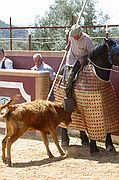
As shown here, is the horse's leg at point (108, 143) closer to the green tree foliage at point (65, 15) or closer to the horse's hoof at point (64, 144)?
the horse's hoof at point (64, 144)

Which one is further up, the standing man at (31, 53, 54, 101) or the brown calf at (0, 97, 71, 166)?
the standing man at (31, 53, 54, 101)

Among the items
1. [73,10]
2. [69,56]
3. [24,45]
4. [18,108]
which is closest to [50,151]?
[18,108]

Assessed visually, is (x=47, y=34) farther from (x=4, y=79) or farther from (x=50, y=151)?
(x=50, y=151)

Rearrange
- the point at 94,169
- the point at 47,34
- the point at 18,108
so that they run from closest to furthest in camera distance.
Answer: the point at 94,169, the point at 18,108, the point at 47,34

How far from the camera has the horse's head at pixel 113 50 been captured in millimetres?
6516

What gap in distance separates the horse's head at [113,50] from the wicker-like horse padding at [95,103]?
14.2 inches

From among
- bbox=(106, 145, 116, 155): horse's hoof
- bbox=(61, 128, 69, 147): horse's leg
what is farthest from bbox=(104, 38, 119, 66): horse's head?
bbox=(61, 128, 69, 147): horse's leg

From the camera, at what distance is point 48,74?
27.2ft

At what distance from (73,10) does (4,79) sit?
16.6 m

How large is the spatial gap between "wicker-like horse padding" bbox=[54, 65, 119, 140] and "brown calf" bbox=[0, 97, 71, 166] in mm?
374

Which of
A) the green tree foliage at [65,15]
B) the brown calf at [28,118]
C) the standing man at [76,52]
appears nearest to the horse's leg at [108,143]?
the brown calf at [28,118]

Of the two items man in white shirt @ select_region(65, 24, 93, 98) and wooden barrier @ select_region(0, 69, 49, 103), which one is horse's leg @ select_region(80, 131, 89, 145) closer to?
man in white shirt @ select_region(65, 24, 93, 98)

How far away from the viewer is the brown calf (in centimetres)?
658

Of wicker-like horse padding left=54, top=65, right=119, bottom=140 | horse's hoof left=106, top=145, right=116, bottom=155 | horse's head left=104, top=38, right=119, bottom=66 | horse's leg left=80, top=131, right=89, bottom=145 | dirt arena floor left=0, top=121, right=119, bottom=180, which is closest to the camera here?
dirt arena floor left=0, top=121, right=119, bottom=180
